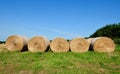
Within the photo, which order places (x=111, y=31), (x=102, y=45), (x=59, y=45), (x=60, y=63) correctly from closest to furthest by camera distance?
(x=60, y=63) → (x=59, y=45) → (x=102, y=45) → (x=111, y=31)

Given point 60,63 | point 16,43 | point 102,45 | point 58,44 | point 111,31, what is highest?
point 111,31

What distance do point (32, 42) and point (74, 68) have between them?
5.92 meters

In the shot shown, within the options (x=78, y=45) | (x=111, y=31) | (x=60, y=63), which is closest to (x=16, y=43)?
(x=78, y=45)

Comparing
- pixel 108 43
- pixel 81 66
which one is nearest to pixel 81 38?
pixel 108 43

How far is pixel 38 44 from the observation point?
1844 cm

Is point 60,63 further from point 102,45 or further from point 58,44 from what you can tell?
A: point 102,45

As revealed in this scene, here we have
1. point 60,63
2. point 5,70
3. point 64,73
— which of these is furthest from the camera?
point 60,63

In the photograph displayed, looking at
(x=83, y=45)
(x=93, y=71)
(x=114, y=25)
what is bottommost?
(x=93, y=71)

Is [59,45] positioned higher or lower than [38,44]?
lower

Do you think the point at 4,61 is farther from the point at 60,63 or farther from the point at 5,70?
the point at 60,63

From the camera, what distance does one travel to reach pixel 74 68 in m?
13.6

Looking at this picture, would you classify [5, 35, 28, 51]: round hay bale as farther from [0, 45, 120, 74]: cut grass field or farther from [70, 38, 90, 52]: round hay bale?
[70, 38, 90, 52]: round hay bale

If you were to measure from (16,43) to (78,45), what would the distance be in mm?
4661

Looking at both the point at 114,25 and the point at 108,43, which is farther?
the point at 114,25
